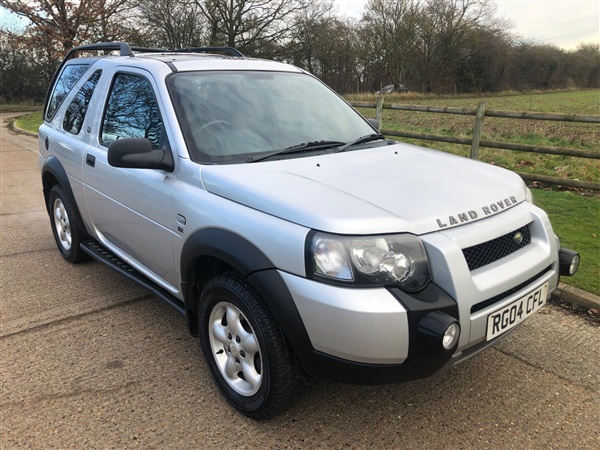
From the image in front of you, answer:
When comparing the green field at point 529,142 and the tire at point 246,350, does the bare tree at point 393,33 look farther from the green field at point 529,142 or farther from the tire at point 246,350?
the tire at point 246,350

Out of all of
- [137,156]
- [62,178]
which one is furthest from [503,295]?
[62,178]

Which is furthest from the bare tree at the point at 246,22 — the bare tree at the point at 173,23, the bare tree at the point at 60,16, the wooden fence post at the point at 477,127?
the wooden fence post at the point at 477,127

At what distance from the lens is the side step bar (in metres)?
3.07

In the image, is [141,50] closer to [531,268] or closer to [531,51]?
[531,268]

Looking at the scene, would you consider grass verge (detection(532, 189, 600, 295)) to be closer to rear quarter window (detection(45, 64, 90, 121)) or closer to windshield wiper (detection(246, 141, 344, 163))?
windshield wiper (detection(246, 141, 344, 163))

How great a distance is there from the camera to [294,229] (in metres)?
2.14

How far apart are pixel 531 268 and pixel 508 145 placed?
5356 mm

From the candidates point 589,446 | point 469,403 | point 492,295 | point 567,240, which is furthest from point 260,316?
point 567,240

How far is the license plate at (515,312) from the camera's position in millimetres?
2215

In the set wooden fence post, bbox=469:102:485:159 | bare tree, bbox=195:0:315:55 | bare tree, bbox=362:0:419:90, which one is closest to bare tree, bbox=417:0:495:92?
bare tree, bbox=362:0:419:90

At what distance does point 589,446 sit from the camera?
2357 mm

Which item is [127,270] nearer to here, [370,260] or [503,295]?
[370,260]

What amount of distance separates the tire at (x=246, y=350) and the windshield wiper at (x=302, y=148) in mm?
722

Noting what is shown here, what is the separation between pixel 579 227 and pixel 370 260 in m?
4.06
